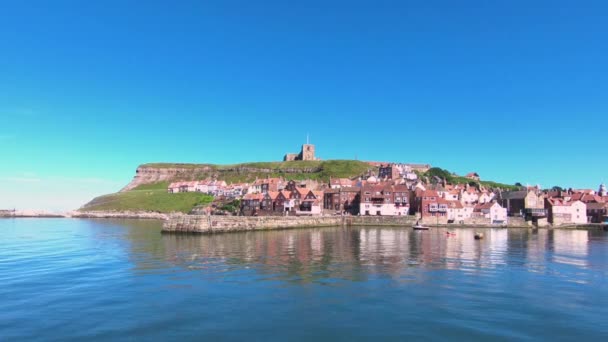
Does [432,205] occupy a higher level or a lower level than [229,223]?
higher

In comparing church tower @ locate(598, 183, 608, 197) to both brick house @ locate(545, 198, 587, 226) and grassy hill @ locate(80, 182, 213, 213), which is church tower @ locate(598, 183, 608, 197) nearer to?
brick house @ locate(545, 198, 587, 226)

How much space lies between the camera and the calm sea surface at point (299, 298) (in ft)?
54.2

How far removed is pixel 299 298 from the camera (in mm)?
21531

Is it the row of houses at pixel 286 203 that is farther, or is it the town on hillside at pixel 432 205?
the row of houses at pixel 286 203

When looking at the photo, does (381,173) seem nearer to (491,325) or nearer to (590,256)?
(590,256)

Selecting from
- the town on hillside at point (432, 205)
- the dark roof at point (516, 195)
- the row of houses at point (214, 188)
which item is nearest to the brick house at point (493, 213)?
the town on hillside at point (432, 205)

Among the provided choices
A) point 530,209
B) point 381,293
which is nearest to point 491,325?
point 381,293

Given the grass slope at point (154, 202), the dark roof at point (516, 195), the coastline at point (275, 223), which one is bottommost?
the coastline at point (275, 223)

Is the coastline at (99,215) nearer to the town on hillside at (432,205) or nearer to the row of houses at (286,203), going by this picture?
the row of houses at (286,203)

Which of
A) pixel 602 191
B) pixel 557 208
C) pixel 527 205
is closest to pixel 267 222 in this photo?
pixel 527 205

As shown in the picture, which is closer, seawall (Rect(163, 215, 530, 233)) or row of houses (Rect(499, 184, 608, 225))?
seawall (Rect(163, 215, 530, 233))

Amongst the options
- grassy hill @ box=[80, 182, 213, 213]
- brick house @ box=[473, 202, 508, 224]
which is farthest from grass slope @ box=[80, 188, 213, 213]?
brick house @ box=[473, 202, 508, 224]

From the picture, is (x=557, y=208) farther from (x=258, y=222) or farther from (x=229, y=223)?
(x=229, y=223)

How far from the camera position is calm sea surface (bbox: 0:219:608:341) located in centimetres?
1652
